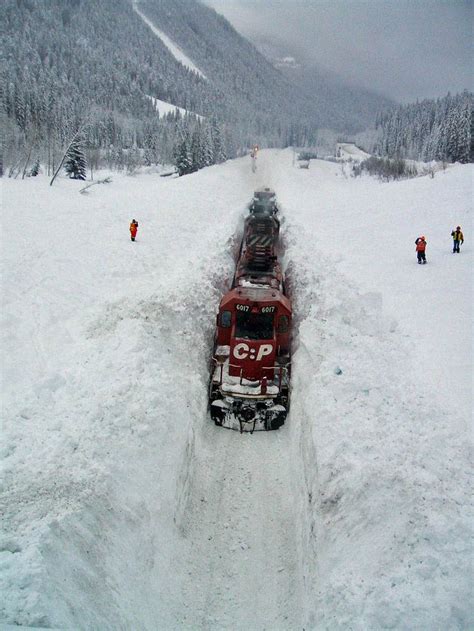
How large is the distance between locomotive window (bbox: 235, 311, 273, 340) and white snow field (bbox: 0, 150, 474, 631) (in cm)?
147

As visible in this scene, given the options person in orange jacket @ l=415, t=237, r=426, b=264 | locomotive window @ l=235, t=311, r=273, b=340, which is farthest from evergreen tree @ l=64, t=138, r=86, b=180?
locomotive window @ l=235, t=311, r=273, b=340

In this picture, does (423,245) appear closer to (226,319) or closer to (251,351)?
(226,319)

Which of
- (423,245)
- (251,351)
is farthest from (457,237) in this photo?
(251,351)

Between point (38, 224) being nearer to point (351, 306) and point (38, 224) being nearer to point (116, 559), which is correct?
point (351, 306)

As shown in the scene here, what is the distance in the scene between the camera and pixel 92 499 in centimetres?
748

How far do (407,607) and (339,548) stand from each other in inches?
66.0

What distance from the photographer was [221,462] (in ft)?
36.3

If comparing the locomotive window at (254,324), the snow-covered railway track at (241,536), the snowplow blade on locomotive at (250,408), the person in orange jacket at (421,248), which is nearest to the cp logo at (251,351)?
the locomotive window at (254,324)

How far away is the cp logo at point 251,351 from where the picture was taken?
13336mm

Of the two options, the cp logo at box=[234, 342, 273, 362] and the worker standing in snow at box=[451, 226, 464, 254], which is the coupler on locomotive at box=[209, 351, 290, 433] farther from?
the worker standing in snow at box=[451, 226, 464, 254]

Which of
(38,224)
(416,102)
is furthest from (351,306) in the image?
(416,102)

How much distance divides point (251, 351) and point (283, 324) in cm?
176

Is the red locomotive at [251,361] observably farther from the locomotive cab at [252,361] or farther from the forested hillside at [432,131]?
the forested hillside at [432,131]

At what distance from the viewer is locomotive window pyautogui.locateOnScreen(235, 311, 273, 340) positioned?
548 inches
